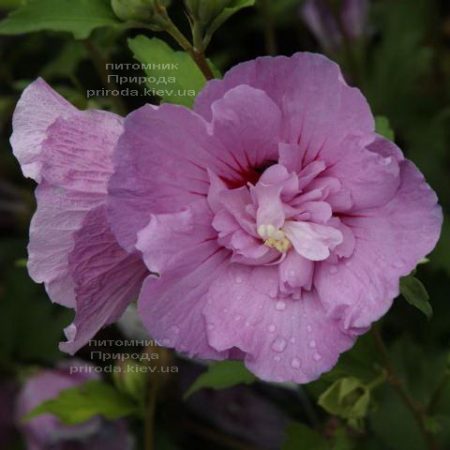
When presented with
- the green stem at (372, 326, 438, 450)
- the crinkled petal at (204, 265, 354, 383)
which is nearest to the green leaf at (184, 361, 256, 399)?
the green stem at (372, 326, 438, 450)

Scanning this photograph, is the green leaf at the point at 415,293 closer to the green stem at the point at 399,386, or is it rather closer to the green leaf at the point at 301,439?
the green stem at the point at 399,386

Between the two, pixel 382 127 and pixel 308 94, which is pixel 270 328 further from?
pixel 382 127

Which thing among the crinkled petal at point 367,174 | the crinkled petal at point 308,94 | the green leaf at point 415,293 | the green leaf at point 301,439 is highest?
A: the crinkled petal at point 308,94

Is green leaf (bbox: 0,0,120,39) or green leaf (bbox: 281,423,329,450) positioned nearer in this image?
green leaf (bbox: 0,0,120,39)

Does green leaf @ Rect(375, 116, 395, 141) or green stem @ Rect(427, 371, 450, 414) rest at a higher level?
green leaf @ Rect(375, 116, 395, 141)

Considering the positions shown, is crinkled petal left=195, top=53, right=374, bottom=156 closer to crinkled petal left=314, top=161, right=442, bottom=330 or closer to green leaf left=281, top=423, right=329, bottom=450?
crinkled petal left=314, top=161, right=442, bottom=330

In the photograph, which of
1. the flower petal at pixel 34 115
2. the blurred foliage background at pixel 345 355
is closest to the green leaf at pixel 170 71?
the blurred foliage background at pixel 345 355
